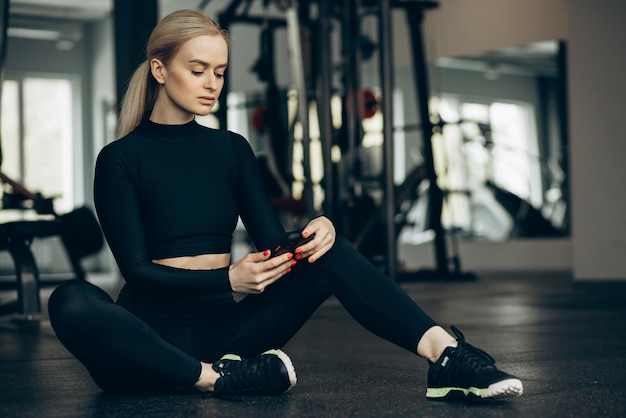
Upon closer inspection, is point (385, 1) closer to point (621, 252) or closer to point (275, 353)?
point (621, 252)

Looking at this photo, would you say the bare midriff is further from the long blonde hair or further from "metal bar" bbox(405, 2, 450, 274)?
"metal bar" bbox(405, 2, 450, 274)

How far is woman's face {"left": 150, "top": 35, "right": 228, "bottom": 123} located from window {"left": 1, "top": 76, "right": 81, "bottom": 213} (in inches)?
356

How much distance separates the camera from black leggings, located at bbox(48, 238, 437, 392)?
72.7 inches

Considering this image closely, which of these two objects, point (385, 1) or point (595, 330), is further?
point (385, 1)

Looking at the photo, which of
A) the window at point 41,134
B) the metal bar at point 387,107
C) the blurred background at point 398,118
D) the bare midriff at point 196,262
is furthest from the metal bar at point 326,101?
the window at point 41,134

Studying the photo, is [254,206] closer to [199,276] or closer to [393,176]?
[199,276]

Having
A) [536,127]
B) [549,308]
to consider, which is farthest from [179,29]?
[536,127]

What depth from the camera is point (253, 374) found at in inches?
76.1

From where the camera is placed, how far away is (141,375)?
6.21ft

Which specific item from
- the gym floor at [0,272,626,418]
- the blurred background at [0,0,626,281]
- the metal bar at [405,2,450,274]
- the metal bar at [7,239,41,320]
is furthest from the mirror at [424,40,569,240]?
the metal bar at [7,239,41,320]

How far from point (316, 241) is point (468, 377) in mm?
379

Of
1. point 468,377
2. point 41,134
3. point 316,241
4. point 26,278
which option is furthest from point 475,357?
point 41,134

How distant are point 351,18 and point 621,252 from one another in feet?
7.32

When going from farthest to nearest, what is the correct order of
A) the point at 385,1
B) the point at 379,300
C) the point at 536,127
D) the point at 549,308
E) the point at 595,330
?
the point at 536,127, the point at 385,1, the point at 549,308, the point at 595,330, the point at 379,300
